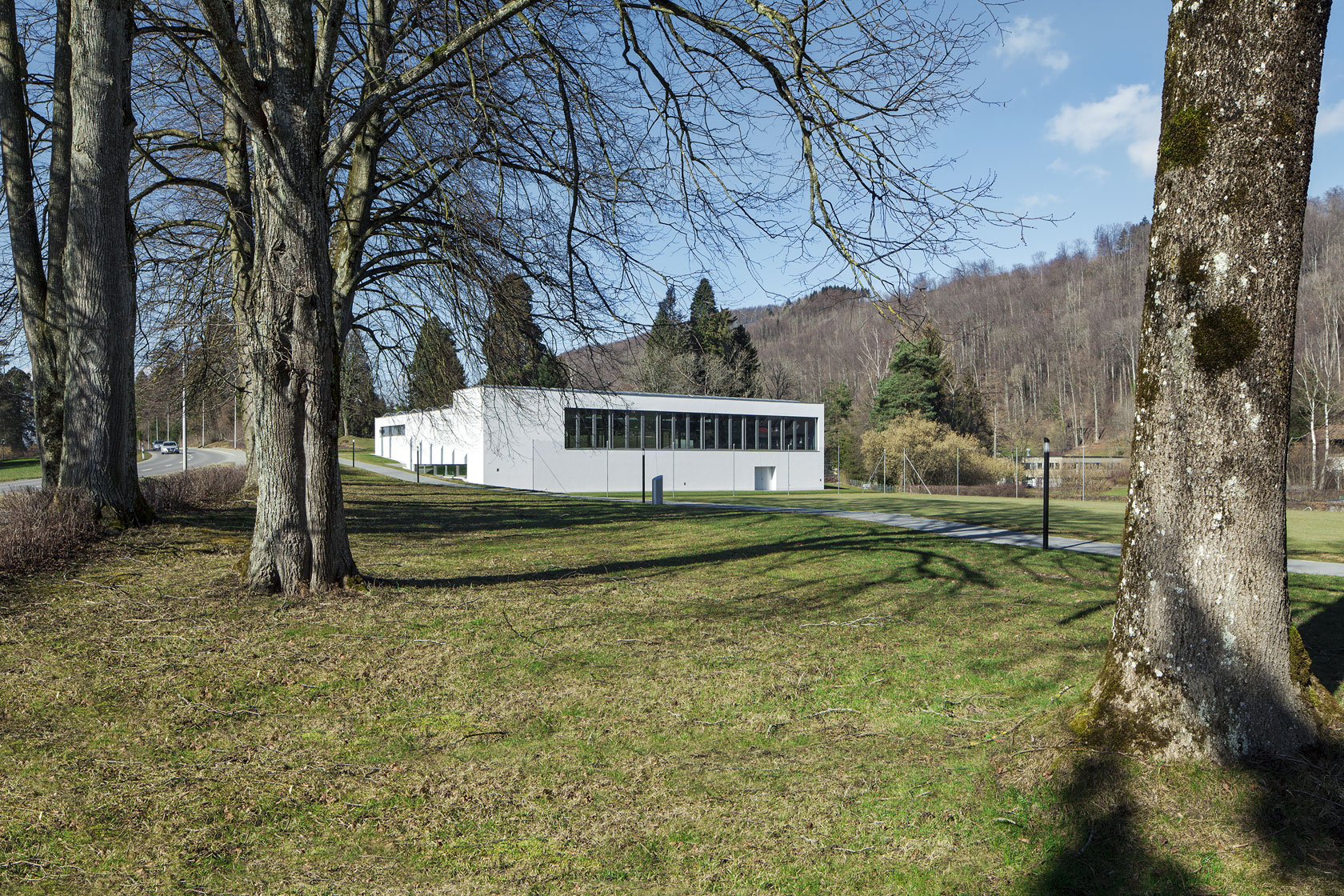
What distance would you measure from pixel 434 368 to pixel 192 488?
194 inches

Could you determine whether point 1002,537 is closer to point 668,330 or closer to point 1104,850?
point 668,330

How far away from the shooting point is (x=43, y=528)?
25.4 ft

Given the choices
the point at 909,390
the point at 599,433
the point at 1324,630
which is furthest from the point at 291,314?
the point at 909,390

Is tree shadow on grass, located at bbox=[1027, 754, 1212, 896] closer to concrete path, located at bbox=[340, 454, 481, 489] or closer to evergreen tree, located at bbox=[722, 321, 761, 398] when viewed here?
concrete path, located at bbox=[340, 454, 481, 489]

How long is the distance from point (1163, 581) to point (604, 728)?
289 cm

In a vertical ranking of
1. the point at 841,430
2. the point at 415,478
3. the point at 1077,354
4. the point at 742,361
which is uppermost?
the point at 1077,354

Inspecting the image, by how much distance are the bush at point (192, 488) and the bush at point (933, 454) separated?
1356 inches

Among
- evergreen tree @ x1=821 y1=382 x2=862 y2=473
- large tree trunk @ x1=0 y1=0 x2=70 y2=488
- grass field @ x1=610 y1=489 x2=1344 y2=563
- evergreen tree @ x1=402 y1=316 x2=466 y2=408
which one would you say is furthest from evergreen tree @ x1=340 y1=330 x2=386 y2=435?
evergreen tree @ x1=821 y1=382 x2=862 y2=473

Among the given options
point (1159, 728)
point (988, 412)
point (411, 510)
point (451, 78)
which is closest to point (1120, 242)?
point (988, 412)

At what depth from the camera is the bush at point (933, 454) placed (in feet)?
152

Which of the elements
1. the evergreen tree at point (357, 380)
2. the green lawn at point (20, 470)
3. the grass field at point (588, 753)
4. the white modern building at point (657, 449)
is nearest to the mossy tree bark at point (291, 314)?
the grass field at point (588, 753)

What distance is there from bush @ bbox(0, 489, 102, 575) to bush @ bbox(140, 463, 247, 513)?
5.58ft

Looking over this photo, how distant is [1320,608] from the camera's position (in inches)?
316

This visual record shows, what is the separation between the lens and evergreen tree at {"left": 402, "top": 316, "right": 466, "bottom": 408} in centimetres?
1292
